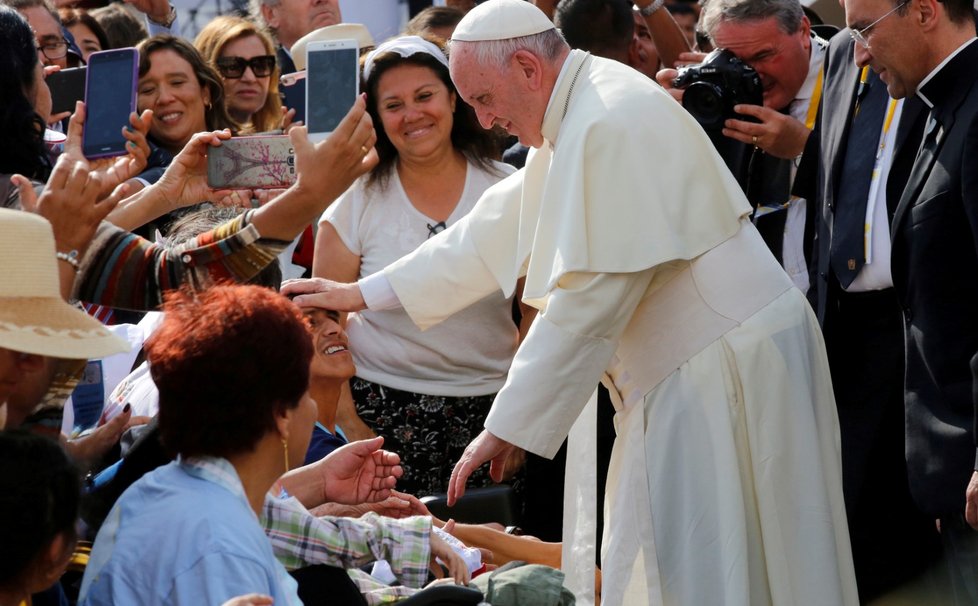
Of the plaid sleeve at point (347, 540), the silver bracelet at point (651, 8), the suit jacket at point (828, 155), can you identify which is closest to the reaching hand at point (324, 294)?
the plaid sleeve at point (347, 540)

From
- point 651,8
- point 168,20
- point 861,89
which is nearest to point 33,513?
point 861,89

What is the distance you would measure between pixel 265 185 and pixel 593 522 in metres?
1.38

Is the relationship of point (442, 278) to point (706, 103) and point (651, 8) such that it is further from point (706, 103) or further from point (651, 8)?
point (651, 8)

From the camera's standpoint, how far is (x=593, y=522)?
4129 millimetres

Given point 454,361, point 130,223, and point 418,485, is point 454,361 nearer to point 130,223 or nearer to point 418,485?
point 418,485

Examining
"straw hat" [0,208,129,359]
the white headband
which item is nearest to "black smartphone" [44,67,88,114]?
the white headband

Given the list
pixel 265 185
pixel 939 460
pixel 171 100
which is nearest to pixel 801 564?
pixel 939 460

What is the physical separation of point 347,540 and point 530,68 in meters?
1.52

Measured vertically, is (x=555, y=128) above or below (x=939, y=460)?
above

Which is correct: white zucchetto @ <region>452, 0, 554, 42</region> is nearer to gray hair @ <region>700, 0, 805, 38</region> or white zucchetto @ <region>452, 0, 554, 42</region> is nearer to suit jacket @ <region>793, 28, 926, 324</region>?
suit jacket @ <region>793, 28, 926, 324</region>

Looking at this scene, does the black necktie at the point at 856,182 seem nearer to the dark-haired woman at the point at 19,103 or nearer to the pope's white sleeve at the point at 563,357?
the pope's white sleeve at the point at 563,357

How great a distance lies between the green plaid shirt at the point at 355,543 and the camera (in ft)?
10.6

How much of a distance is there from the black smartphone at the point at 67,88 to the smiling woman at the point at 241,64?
3.80ft

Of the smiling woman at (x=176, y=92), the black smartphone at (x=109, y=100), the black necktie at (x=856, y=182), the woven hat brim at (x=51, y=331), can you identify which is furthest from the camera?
the smiling woman at (x=176, y=92)
